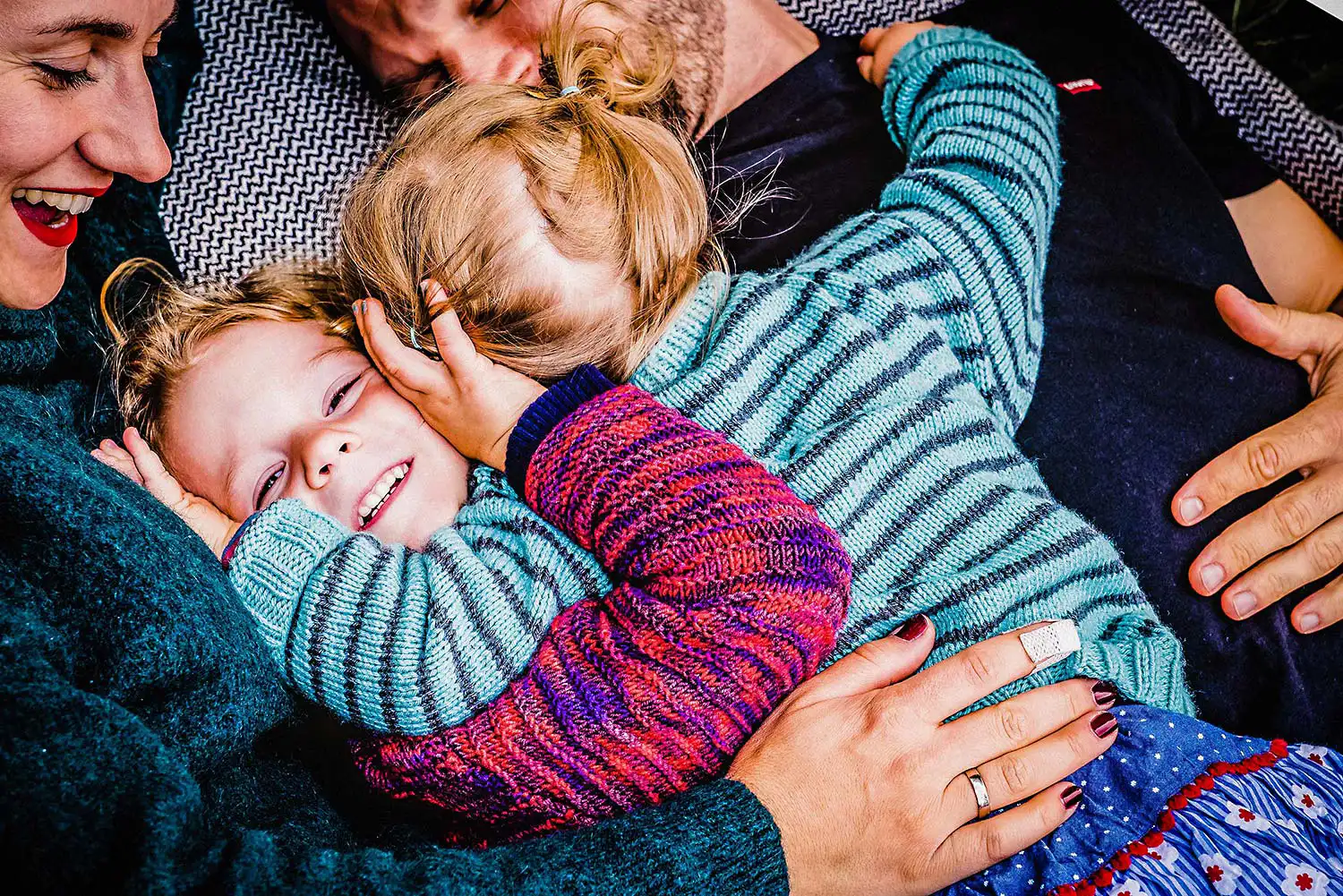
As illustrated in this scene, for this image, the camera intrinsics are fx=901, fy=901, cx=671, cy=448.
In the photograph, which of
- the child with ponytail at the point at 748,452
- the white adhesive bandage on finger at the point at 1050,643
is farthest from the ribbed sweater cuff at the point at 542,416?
the white adhesive bandage on finger at the point at 1050,643

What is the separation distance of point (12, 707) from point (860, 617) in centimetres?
82

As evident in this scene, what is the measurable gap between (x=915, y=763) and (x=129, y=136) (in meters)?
1.07

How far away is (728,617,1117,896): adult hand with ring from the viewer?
928mm

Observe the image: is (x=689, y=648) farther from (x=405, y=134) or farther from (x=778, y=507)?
(x=405, y=134)

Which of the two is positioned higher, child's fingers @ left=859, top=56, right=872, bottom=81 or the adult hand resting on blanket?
child's fingers @ left=859, top=56, right=872, bottom=81

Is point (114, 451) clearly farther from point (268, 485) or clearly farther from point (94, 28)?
point (94, 28)

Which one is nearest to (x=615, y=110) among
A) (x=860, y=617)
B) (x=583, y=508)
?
(x=583, y=508)

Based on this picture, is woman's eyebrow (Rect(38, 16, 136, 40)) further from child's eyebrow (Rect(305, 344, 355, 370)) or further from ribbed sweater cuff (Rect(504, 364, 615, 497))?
ribbed sweater cuff (Rect(504, 364, 615, 497))

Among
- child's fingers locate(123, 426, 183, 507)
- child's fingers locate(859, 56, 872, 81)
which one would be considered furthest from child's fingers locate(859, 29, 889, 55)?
child's fingers locate(123, 426, 183, 507)

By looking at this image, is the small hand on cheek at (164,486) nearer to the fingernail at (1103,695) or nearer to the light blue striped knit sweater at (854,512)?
the light blue striped knit sweater at (854,512)

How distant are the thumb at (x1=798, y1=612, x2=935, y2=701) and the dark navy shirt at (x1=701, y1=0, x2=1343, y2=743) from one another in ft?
1.12

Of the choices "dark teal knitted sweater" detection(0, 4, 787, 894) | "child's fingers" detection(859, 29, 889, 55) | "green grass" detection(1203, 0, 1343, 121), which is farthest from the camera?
"green grass" detection(1203, 0, 1343, 121)

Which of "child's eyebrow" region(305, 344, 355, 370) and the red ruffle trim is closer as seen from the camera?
the red ruffle trim

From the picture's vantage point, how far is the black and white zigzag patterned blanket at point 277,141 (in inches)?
50.4
